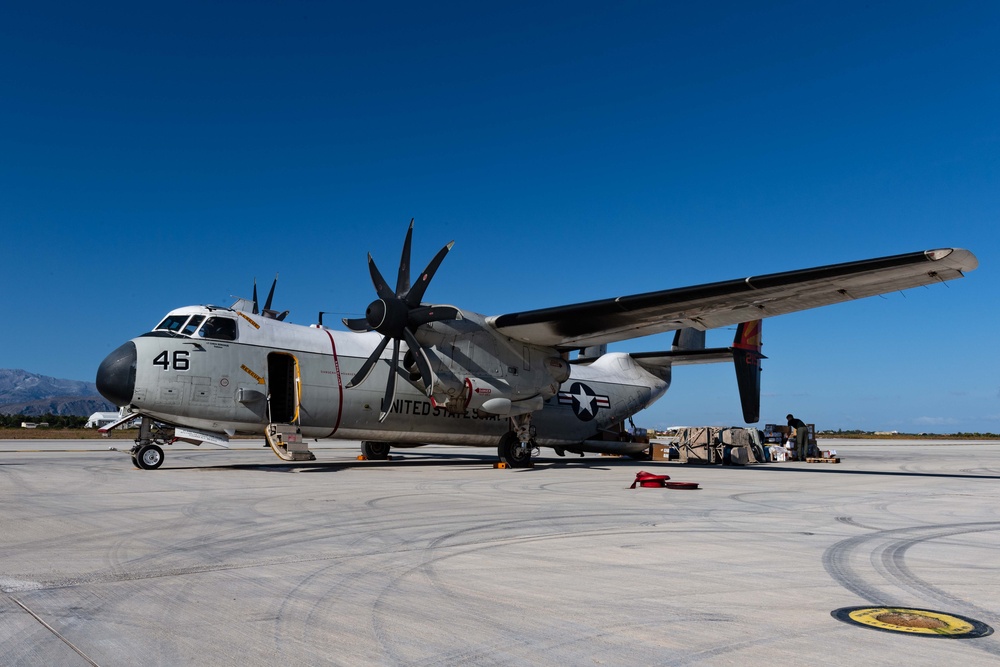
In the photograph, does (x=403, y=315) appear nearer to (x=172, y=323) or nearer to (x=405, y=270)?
(x=405, y=270)

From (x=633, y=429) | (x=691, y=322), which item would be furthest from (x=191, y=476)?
(x=633, y=429)

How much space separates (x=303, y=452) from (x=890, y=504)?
12.6m

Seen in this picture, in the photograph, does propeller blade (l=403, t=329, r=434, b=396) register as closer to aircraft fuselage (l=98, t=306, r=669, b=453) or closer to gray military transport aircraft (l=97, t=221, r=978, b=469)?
gray military transport aircraft (l=97, t=221, r=978, b=469)

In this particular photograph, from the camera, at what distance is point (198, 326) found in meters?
17.3

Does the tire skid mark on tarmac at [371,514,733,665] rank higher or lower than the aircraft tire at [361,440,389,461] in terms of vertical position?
lower

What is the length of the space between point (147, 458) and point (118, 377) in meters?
2.17

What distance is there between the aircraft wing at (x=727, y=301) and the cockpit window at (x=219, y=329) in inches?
260

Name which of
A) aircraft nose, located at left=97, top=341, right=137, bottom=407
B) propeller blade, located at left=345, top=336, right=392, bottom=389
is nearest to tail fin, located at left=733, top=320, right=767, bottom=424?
propeller blade, located at left=345, top=336, right=392, bottom=389

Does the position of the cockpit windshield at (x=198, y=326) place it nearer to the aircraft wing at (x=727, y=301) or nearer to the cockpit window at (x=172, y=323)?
the cockpit window at (x=172, y=323)

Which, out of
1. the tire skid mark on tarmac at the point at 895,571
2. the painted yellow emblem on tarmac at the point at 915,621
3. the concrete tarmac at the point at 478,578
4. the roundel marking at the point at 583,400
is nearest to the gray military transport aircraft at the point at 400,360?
the roundel marking at the point at 583,400

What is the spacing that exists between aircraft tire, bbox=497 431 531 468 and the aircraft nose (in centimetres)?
968

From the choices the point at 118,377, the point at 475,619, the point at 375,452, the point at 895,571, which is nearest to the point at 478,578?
the point at 475,619

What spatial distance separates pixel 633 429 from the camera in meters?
27.1

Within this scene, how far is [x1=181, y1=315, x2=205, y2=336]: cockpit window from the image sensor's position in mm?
17172
